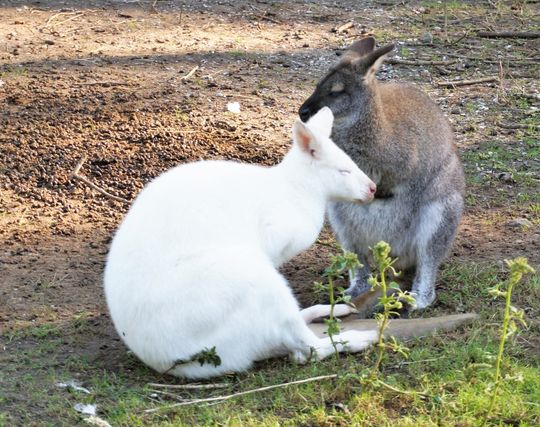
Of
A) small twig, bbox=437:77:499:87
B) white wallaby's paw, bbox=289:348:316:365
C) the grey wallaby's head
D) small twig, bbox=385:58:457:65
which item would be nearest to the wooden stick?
small twig, bbox=437:77:499:87

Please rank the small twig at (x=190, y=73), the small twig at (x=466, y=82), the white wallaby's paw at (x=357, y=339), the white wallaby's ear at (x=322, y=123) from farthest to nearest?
the small twig at (x=466, y=82) → the small twig at (x=190, y=73) → the white wallaby's ear at (x=322, y=123) → the white wallaby's paw at (x=357, y=339)

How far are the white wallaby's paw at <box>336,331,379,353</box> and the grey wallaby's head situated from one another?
1.29m

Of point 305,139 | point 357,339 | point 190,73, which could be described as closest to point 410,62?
point 190,73

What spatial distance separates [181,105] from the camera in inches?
252

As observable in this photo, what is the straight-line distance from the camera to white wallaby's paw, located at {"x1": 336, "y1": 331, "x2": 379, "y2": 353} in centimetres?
380

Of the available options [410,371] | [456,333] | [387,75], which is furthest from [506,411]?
[387,75]

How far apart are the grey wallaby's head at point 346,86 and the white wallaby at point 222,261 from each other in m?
0.93

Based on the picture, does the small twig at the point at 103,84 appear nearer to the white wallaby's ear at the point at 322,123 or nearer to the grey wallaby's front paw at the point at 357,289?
the grey wallaby's front paw at the point at 357,289

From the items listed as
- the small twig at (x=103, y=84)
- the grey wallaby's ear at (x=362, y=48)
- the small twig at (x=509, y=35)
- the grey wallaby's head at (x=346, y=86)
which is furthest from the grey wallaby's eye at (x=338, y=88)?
the small twig at (x=509, y=35)

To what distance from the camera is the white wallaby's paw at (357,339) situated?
380cm

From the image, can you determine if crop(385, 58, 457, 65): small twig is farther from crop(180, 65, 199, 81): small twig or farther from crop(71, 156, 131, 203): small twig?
crop(71, 156, 131, 203): small twig

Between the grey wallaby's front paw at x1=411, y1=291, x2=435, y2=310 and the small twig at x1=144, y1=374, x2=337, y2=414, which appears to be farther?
the grey wallaby's front paw at x1=411, y1=291, x2=435, y2=310

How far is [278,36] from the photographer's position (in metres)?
7.86

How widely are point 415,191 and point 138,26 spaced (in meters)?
3.89
